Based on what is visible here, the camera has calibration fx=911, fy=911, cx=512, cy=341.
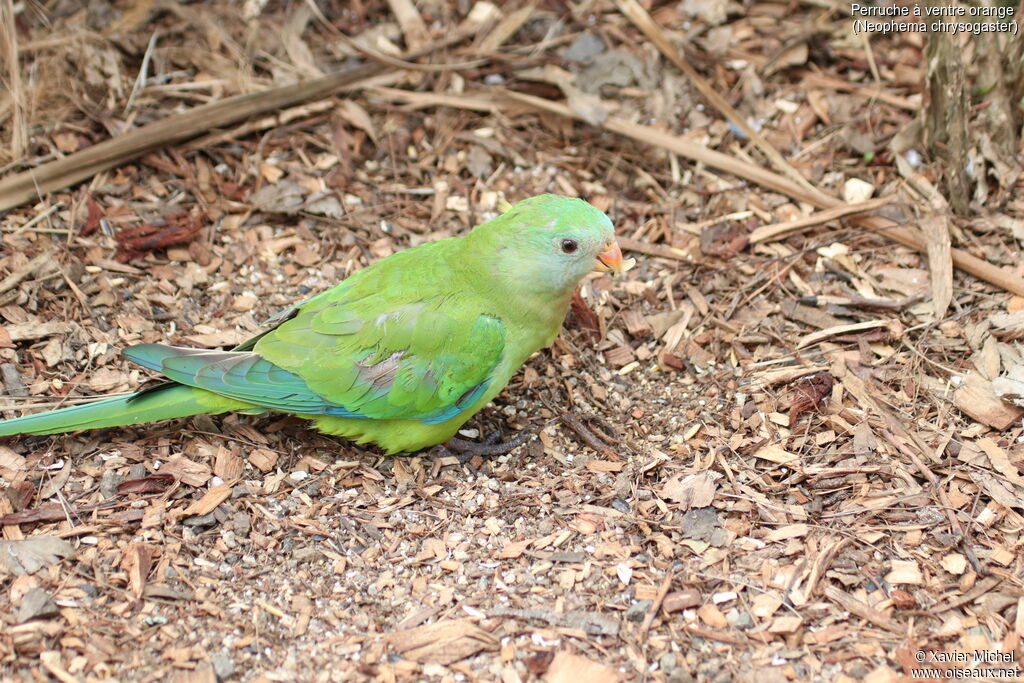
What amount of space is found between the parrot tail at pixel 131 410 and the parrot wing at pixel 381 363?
170 mm

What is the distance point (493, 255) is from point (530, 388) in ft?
3.76

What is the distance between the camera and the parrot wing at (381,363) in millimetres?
4840

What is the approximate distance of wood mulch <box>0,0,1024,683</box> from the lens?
13.3ft

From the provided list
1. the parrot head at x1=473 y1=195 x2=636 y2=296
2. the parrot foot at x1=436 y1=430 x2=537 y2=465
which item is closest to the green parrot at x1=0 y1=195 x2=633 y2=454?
the parrot head at x1=473 y1=195 x2=636 y2=296

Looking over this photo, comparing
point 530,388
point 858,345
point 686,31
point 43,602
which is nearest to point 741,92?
point 686,31

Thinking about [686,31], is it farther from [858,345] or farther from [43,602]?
[43,602]

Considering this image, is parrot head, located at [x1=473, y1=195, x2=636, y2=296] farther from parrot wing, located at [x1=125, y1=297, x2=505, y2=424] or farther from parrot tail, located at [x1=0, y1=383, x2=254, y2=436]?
parrot tail, located at [x1=0, y1=383, x2=254, y2=436]

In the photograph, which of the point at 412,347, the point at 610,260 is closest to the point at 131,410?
the point at 412,347

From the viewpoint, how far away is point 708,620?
4.06 m

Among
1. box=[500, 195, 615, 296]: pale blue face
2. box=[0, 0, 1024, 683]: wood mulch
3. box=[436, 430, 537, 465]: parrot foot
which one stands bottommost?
box=[436, 430, 537, 465]: parrot foot

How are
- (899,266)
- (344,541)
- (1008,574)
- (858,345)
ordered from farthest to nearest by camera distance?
(899,266) → (858,345) → (344,541) → (1008,574)

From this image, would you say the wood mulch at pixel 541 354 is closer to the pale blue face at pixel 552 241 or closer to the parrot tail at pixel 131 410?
the parrot tail at pixel 131 410

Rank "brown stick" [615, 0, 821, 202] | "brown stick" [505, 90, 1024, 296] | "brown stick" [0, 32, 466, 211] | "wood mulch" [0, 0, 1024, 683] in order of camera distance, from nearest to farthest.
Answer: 1. "wood mulch" [0, 0, 1024, 683]
2. "brown stick" [505, 90, 1024, 296]
3. "brown stick" [0, 32, 466, 211]
4. "brown stick" [615, 0, 821, 202]

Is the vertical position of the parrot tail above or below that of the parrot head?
below
